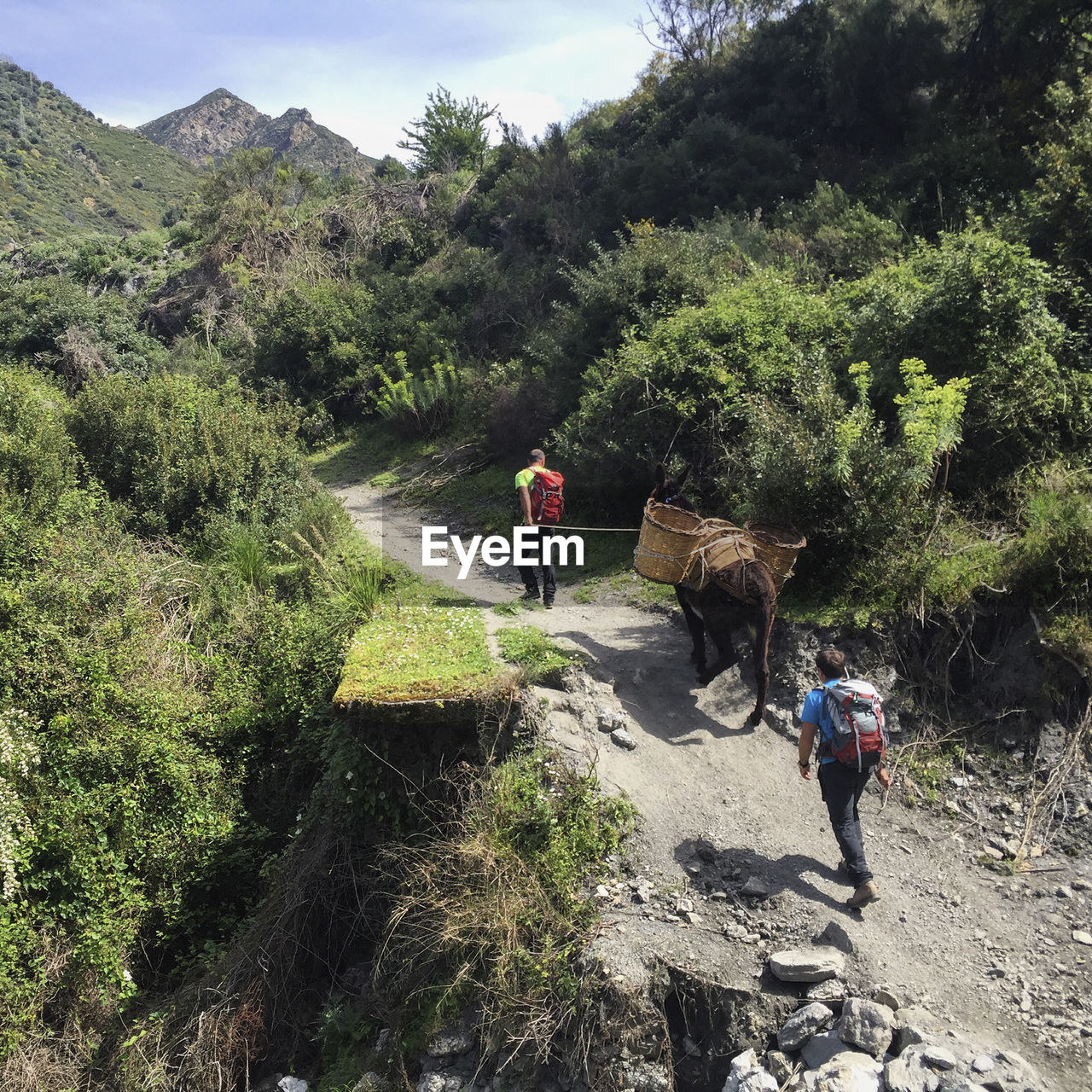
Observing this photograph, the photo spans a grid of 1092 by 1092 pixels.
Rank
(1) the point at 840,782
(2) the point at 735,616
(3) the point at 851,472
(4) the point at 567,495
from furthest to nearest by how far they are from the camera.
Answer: (4) the point at 567,495, (3) the point at 851,472, (2) the point at 735,616, (1) the point at 840,782

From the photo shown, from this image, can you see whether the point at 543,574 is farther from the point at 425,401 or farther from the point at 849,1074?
the point at 425,401

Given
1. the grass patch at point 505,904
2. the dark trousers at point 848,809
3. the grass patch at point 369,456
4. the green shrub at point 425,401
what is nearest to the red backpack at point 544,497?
the grass patch at point 505,904

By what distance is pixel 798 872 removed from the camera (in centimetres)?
577

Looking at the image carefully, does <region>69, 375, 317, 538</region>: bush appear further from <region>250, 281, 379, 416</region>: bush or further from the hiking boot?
the hiking boot

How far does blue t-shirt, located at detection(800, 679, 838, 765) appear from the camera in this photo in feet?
17.8

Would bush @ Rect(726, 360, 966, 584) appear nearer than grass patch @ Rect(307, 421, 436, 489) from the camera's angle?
Yes

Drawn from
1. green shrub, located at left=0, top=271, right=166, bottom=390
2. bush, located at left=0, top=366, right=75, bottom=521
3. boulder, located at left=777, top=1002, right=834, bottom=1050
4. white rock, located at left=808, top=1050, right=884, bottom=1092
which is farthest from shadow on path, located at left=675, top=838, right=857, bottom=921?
green shrub, located at left=0, top=271, right=166, bottom=390

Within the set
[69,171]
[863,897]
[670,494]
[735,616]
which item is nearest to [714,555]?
[735,616]

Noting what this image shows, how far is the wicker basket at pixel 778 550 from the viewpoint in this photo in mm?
7285

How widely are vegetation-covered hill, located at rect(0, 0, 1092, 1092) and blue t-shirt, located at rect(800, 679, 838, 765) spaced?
1806mm

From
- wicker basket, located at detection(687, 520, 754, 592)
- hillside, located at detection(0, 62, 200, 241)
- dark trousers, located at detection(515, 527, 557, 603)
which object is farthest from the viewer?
hillside, located at detection(0, 62, 200, 241)

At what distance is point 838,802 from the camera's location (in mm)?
5469

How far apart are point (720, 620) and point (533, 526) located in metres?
2.52

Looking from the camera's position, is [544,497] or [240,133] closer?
[544,497]
